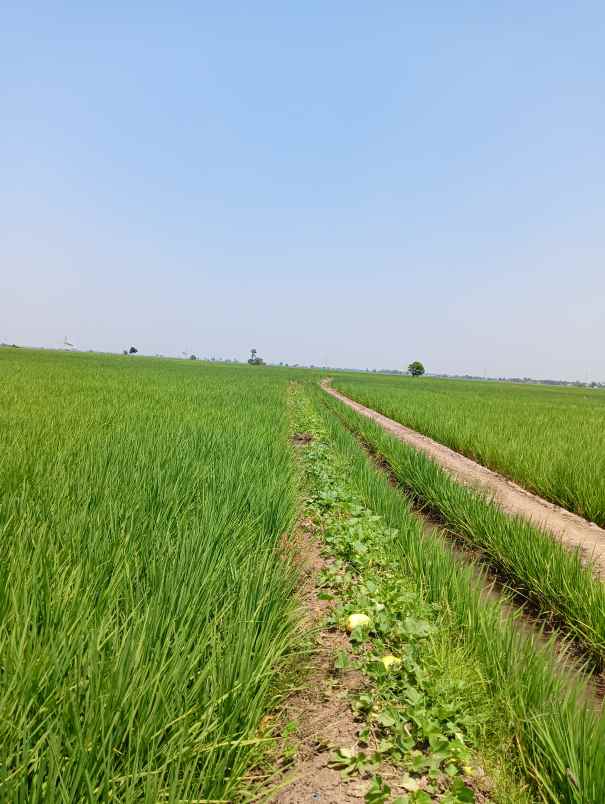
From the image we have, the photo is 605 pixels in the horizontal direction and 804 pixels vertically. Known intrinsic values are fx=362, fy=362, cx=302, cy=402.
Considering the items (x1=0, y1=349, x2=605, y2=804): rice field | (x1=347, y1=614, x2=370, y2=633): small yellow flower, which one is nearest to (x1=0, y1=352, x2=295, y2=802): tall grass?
(x1=0, y1=349, x2=605, y2=804): rice field

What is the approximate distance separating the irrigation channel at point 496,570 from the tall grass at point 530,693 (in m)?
0.10

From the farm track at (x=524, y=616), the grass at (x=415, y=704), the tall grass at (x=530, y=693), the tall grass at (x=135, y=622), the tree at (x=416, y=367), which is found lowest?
the farm track at (x=524, y=616)

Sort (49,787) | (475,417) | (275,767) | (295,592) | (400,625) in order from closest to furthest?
(49,787) → (275,767) → (400,625) → (295,592) → (475,417)

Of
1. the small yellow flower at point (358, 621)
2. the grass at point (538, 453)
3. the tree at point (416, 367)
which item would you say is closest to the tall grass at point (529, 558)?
the small yellow flower at point (358, 621)

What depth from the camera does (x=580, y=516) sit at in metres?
4.66

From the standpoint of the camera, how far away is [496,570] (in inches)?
124

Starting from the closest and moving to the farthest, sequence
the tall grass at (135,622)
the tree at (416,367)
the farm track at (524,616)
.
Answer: the tall grass at (135,622), the farm track at (524,616), the tree at (416,367)

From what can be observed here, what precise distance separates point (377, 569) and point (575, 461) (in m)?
4.72

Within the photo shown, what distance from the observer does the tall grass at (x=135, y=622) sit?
0.94m

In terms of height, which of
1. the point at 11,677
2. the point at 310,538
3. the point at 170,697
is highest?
the point at 11,677

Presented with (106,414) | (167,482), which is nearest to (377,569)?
(167,482)

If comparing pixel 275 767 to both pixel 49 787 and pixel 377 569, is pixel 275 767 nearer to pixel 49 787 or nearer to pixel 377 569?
pixel 49 787

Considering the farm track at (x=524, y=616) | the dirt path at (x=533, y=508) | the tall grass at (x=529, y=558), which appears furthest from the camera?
the dirt path at (x=533, y=508)

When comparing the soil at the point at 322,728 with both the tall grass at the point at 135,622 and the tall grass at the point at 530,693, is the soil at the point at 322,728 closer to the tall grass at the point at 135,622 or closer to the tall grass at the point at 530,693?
the tall grass at the point at 135,622
